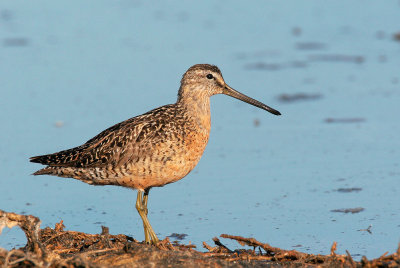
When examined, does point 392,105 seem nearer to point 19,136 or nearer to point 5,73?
point 19,136

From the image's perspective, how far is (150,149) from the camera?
5684mm

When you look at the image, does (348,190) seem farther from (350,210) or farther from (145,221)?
(145,221)

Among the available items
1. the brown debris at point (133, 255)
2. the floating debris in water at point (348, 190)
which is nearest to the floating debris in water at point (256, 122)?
the floating debris in water at point (348, 190)

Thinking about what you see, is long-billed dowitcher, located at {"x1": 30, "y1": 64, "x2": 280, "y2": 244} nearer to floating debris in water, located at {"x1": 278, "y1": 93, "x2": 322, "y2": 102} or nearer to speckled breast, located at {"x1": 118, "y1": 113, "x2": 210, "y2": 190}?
speckled breast, located at {"x1": 118, "y1": 113, "x2": 210, "y2": 190}

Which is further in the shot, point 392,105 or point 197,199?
point 392,105

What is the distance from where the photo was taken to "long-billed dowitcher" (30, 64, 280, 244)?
5668mm

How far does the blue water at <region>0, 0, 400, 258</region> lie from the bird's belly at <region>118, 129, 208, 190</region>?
510mm

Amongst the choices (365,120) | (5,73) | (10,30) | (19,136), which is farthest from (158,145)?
(10,30)

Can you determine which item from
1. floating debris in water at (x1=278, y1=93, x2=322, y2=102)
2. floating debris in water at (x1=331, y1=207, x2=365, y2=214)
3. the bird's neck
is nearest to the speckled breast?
the bird's neck

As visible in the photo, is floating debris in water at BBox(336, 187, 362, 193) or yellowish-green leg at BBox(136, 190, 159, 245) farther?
floating debris in water at BBox(336, 187, 362, 193)

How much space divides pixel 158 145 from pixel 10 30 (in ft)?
22.0

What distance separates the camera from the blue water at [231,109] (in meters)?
6.20

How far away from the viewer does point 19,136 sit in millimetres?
7984

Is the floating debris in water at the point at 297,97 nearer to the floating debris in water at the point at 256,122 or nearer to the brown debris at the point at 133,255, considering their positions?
the floating debris in water at the point at 256,122
